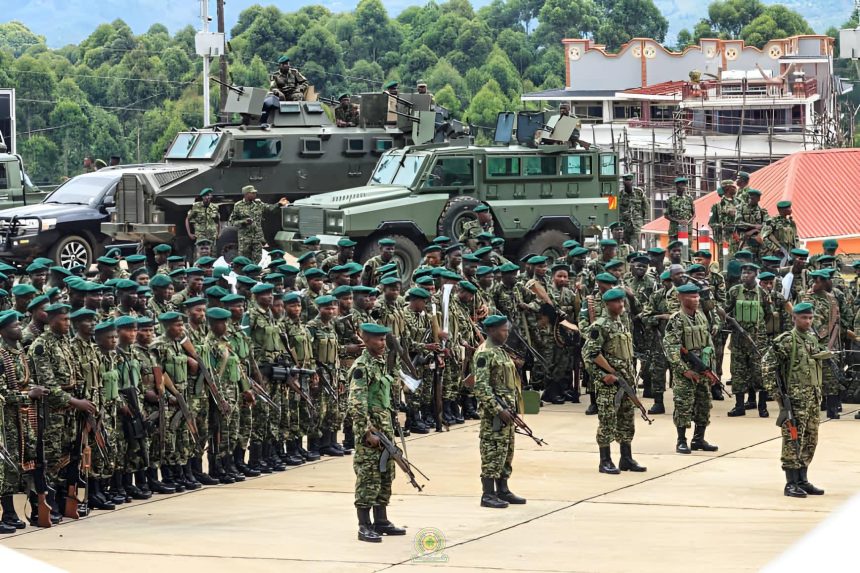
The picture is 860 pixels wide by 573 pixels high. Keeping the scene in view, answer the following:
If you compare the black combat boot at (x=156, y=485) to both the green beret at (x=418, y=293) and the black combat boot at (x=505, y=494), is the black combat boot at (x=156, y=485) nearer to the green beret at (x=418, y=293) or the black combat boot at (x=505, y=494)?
the black combat boot at (x=505, y=494)

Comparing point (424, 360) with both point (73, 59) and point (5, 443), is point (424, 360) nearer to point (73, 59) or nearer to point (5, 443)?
point (5, 443)

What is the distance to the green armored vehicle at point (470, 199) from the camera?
2189 cm

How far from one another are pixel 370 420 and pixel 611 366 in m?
2.92

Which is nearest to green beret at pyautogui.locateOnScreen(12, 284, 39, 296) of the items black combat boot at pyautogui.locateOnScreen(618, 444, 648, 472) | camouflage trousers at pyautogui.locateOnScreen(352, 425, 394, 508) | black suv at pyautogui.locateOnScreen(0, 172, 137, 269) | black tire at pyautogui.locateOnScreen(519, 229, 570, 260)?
camouflage trousers at pyautogui.locateOnScreen(352, 425, 394, 508)

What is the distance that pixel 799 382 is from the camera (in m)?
11.8

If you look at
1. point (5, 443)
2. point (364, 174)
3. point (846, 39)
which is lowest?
point (5, 443)


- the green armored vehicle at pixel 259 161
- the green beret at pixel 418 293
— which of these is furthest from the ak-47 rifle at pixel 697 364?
the green armored vehicle at pixel 259 161

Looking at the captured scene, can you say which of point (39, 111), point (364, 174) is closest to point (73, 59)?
point (39, 111)

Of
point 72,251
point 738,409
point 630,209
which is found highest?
point 630,209

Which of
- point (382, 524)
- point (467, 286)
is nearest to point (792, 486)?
point (382, 524)

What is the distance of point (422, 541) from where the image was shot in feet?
34.9

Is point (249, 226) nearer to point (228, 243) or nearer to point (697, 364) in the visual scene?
point (228, 243)

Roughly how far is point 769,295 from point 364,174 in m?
9.89

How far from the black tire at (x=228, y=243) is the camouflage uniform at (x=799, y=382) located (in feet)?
41.2
